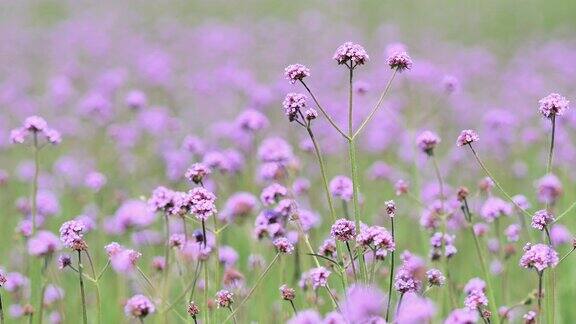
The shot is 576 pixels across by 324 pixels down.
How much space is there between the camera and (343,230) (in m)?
3.36

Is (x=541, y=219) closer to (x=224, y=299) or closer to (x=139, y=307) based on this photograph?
(x=224, y=299)

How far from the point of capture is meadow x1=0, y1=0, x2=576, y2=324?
359 centimetres

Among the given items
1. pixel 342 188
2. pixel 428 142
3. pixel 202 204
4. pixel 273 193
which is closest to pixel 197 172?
pixel 202 204

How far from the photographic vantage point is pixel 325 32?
17.6 m

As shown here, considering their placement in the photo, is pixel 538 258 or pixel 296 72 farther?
pixel 296 72

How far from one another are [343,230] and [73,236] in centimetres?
102

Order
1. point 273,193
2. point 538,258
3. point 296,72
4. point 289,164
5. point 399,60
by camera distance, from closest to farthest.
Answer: point 538,258 < point 296,72 < point 399,60 < point 273,193 < point 289,164

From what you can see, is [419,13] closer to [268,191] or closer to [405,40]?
[405,40]

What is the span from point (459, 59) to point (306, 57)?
246 centimetres

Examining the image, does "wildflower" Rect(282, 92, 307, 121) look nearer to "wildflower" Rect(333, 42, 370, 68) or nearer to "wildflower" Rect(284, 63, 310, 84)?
"wildflower" Rect(284, 63, 310, 84)

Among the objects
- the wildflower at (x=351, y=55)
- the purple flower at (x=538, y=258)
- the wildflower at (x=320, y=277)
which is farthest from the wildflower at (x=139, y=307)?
the purple flower at (x=538, y=258)

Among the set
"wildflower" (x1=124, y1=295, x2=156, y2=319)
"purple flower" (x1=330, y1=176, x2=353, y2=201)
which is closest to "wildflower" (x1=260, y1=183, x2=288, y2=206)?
"purple flower" (x1=330, y1=176, x2=353, y2=201)

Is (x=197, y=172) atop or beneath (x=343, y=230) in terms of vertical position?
atop

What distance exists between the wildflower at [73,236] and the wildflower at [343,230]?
3.10 ft
